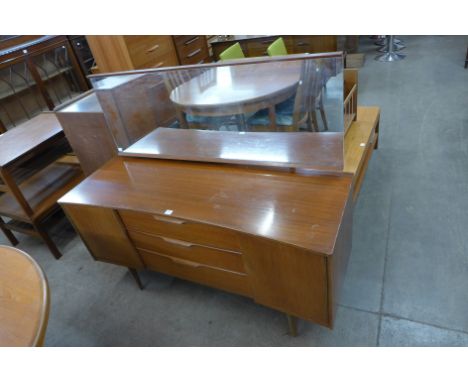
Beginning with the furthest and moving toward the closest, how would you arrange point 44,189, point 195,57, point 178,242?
point 195,57, point 44,189, point 178,242

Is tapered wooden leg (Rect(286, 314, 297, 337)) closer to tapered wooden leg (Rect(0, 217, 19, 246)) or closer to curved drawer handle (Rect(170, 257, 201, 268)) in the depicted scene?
curved drawer handle (Rect(170, 257, 201, 268))

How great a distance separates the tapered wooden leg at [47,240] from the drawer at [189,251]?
0.83 m

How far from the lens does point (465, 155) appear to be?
→ 2.15 meters

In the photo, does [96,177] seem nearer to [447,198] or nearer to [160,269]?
[160,269]

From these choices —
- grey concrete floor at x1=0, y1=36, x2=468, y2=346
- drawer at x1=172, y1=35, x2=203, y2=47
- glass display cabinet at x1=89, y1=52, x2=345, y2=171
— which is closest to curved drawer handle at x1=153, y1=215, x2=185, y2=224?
glass display cabinet at x1=89, y1=52, x2=345, y2=171

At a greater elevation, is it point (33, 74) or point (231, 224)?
point (33, 74)

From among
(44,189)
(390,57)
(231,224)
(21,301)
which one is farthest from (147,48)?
(390,57)

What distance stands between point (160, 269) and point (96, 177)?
1.66ft

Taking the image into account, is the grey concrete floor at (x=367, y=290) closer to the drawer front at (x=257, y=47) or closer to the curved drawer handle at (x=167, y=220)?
the curved drawer handle at (x=167, y=220)

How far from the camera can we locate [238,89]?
1.25 meters

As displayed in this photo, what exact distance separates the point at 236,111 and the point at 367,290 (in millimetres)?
992

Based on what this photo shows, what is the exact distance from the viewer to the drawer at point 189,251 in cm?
118

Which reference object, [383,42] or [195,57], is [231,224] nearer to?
[195,57]

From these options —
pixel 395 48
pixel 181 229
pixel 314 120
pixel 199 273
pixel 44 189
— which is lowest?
pixel 395 48
